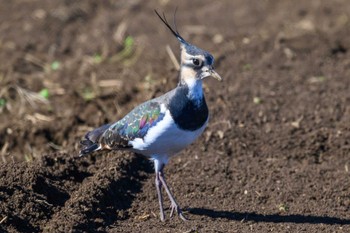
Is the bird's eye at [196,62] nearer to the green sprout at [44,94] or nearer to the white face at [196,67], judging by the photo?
the white face at [196,67]

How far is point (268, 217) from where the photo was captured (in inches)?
296

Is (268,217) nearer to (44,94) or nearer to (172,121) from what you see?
Result: (172,121)

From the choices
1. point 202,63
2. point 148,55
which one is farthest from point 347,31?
point 202,63

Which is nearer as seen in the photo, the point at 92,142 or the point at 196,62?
the point at 196,62

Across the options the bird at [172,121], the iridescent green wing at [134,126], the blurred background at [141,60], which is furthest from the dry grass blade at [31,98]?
the bird at [172,121]

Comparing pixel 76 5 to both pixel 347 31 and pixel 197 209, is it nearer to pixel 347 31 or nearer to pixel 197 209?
pixel 347 31

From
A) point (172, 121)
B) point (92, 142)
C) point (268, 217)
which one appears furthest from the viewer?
point (92, 142)

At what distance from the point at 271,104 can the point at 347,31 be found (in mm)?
3429

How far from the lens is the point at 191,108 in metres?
7.29

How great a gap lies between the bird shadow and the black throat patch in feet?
2.71

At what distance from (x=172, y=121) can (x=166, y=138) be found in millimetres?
154

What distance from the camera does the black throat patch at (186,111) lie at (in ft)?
23.7

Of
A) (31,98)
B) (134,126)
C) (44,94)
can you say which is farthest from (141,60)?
(134,126)

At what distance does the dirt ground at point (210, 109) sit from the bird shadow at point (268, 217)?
0.7 inches
